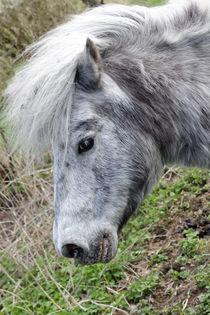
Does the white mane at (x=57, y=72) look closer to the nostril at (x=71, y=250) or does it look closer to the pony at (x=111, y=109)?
the pony at (x=111, y=109)

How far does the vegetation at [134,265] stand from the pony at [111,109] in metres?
1.12

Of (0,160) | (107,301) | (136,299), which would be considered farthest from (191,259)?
(0,160)

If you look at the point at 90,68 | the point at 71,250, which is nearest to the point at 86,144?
the point at 90,68

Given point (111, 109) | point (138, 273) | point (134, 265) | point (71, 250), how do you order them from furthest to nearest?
point (134, 265) < point (138, 273) < point (111, 109) < point (71, 250)

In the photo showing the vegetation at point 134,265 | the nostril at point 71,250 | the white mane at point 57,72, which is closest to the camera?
the nostril at point 71,250

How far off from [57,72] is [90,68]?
19 cm

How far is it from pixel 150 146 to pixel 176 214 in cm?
193

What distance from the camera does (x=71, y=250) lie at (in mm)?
2266

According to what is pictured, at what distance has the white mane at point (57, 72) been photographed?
235cm

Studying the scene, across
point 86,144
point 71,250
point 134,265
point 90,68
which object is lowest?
point 134,265

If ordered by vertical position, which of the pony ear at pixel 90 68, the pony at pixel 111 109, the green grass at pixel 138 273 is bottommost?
the green grass at pixel 138 273

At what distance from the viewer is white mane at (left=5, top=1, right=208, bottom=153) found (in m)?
2.35

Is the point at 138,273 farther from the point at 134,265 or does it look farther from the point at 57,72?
the point at 57,72

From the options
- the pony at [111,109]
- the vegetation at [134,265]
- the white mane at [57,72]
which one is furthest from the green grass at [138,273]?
the white mane at [57,72]
